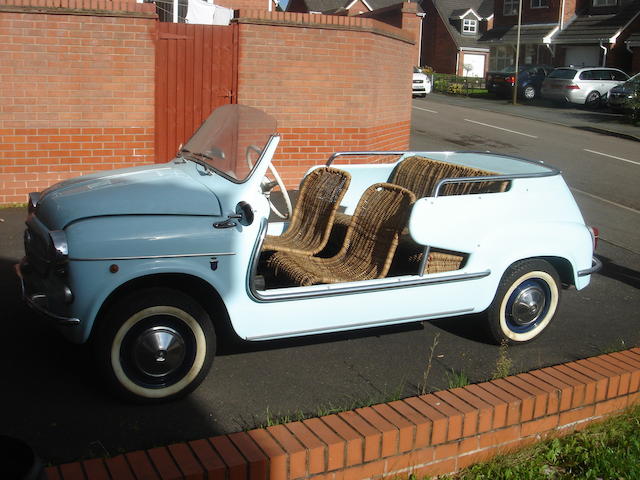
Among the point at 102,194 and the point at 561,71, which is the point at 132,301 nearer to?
the point at 102,194

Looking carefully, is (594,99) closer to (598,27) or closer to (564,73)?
(564,73)

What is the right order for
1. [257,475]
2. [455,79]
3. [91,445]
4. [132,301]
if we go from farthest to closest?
1. [455,79]
2. [132,301]
3. [91,445]
4. [257,475]

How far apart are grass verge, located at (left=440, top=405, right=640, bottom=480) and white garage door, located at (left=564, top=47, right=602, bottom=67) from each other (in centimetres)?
4098

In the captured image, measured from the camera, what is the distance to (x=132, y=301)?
13.8 feet

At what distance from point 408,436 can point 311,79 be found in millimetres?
8008

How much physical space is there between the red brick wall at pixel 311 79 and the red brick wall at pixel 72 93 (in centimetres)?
146

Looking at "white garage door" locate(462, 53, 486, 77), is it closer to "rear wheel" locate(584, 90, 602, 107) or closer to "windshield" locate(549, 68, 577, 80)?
"windshield" locate(549, 68, 577, 80)

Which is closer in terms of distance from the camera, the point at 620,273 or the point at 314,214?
the point at 314,214

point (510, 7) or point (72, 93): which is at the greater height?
point (510, 7)

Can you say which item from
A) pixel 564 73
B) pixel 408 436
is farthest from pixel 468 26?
pixel 408 436

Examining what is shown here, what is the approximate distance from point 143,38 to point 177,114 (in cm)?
106

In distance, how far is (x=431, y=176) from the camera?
6.32 meters

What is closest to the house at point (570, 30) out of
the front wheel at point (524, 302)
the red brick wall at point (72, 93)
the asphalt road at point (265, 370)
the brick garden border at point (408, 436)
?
the red brick wall at point (72, 93)

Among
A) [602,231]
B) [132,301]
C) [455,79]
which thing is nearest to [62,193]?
[132,301]
